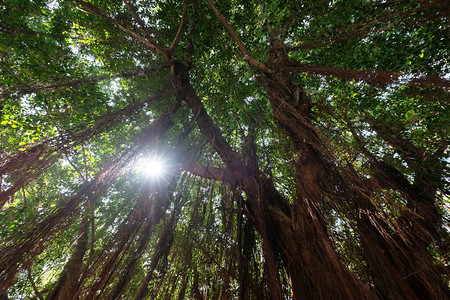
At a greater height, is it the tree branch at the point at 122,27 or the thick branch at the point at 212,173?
the tree branch at the point at 122,27

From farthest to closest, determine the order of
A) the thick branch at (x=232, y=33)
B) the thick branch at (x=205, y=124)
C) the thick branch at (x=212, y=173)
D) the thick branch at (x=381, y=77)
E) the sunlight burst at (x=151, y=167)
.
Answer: the thick branch at (x=205, y=124)
the sunlight burst at (x=151, y=167)
the thick branch at (x=212, y=173)
the thick branch at (x=232, y=33)
the thick branch at (x=381, y=77)

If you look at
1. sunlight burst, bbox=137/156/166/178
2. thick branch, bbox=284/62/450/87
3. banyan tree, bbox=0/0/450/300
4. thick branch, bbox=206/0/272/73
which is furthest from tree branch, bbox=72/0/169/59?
thick branch, bbox=284/62/450/87

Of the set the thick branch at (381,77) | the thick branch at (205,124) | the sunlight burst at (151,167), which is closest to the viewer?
the thick branch at (381,77)

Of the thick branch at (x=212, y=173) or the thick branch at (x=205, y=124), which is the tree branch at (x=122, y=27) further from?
the thick branch at (x=212, y=173)

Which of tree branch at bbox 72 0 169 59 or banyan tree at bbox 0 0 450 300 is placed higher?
tree branch at bbox 72 0 169 59

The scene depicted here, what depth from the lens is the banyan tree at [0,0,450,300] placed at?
1223mm

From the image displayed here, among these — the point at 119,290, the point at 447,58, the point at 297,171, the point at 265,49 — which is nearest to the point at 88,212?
the point at 119,290

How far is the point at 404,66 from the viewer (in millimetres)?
2475

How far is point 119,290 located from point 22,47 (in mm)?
3933

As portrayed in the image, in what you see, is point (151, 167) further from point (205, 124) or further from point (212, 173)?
point (205, 124)

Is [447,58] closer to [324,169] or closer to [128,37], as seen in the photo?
[324,169]

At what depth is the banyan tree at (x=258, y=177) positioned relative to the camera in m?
1.22

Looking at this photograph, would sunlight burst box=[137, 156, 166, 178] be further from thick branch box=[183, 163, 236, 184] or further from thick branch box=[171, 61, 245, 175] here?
thick branch box=[171, 61, 245, 175]

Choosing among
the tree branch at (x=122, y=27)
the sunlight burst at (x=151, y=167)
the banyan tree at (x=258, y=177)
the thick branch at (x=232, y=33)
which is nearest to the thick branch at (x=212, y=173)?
the banyan tree at (x=258, y=177)
